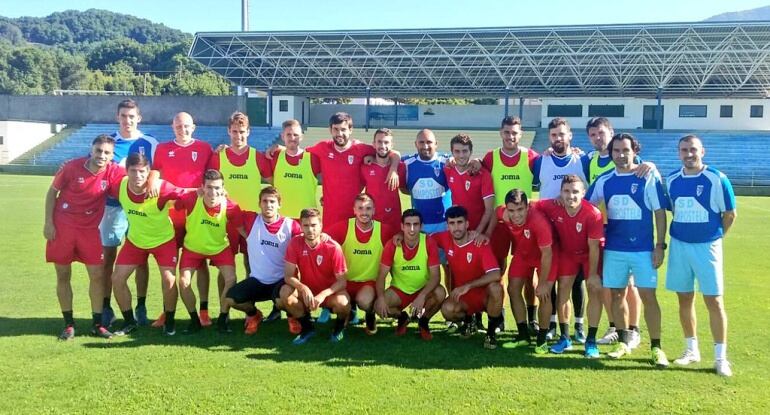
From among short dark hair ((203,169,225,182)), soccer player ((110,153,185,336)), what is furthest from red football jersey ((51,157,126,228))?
short dark hair ((203,169,225,182))

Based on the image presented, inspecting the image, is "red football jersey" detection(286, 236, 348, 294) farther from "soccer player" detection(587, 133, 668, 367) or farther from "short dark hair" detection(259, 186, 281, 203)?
"soccer player" detection(587, 133, 668, 367)

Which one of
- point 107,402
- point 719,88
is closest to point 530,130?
point 719,88

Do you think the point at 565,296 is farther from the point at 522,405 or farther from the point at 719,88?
the point at 719,88

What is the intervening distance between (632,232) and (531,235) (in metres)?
0.82

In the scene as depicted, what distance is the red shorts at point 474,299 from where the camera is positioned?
5.51 m

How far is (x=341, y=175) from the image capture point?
20.4 feet

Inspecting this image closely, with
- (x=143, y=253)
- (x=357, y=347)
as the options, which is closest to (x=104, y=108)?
(x=143, y=253)

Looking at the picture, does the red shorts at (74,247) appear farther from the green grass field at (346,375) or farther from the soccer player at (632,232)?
the soccer player at (632,232)

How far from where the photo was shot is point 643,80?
3691cm

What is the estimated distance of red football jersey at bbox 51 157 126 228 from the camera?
220 inches

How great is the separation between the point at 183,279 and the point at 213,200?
79cm

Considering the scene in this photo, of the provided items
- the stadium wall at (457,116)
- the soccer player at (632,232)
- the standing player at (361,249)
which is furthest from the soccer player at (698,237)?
the stadium wall at (457,116)

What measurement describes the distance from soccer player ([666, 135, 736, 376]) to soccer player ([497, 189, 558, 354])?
96 centimetres

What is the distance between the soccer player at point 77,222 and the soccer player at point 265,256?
1239mm
